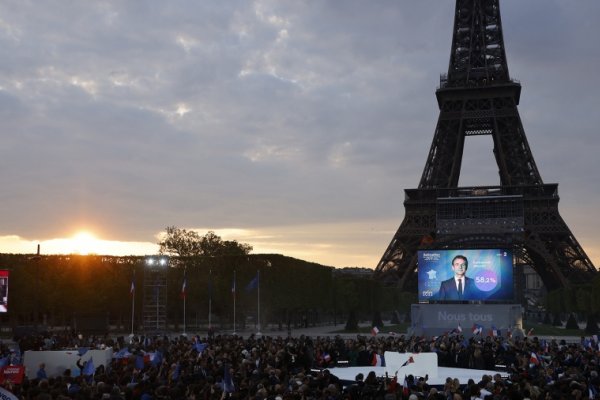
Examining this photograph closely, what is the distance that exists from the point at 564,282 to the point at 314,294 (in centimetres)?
3076

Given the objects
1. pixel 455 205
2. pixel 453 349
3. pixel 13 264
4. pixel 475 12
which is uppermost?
pixel 475 12

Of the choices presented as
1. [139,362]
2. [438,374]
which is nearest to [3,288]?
[139,362]

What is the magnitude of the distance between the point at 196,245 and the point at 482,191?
4104 centimetres

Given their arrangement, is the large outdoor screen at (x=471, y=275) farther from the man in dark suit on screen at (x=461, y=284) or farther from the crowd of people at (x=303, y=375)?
the crowd of people at (x=303, y=375)

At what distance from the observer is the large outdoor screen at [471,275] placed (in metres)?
46.8

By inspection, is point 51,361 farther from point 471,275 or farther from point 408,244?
point 408,244

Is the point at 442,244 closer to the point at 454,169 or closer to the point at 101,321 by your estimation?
the point at 454,169

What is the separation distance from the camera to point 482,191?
309ft

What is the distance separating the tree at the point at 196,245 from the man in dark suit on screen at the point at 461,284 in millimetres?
36275

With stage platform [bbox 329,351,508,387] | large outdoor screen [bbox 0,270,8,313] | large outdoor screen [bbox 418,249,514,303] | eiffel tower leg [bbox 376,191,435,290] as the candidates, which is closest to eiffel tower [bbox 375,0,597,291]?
eiffel tower leg [bbox 376,191,435,290]

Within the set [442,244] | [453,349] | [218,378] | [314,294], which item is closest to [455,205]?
[442,244]

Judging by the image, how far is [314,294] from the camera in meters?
75.6

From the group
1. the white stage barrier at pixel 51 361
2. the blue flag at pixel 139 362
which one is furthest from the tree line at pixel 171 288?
the blue flag at pixel 139 362

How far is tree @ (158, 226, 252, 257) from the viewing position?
7588cm
